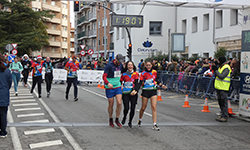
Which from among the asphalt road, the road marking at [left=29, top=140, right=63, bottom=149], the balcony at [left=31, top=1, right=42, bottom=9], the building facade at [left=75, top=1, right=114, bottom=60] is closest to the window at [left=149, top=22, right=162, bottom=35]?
the building facade at [left=75, top=1, right=114, bottom=60]

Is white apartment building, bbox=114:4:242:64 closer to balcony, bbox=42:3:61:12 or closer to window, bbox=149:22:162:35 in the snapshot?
window, bbox=149:22:162:35

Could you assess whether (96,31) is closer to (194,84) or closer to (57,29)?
(57,29)

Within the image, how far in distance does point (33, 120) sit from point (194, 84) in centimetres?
1019

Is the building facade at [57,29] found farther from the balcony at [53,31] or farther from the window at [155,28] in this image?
the window at [155,28]

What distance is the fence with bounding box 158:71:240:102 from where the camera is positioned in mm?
14539

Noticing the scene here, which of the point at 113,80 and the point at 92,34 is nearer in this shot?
the point at 113,80

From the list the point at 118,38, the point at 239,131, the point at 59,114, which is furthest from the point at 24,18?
the point at 239,131

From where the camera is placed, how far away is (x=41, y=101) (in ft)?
48.4

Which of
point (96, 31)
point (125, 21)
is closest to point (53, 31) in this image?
point (96, 31)

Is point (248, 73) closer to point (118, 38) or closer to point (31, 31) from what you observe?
point (118, 38)

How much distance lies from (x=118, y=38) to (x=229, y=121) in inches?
1419

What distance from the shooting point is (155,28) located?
40344 mm

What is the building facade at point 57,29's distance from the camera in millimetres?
83500

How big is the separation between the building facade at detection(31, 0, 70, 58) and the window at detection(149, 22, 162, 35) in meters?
45.6
